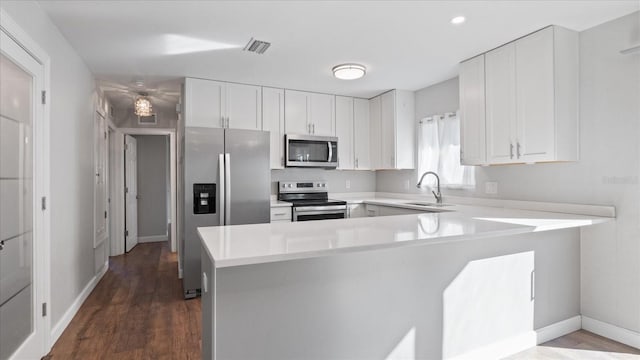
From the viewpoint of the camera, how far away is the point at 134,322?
2857mm

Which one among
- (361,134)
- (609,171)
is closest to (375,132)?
(361,134)

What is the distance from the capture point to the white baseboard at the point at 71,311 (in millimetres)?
2509

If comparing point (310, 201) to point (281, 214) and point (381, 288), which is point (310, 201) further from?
point (381, 288)

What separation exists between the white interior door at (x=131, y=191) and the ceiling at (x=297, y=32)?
237 centimetres

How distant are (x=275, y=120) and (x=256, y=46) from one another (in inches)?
54.4

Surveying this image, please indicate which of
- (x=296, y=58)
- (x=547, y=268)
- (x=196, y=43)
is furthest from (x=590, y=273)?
(x=196, y=43)

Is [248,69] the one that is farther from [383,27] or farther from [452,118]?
[452,118]

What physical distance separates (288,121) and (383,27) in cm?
201

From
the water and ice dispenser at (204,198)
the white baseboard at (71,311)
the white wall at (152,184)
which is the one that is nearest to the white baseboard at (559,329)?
the water and ice dispenser at (204,198)

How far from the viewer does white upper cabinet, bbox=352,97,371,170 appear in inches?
189

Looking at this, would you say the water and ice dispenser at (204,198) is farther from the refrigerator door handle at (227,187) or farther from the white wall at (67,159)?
the white wall at (67,159)

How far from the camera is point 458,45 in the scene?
292 cm

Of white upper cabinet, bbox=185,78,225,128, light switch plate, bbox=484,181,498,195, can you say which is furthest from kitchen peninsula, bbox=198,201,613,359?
white upper cabinet, bbox=185,78,225,128

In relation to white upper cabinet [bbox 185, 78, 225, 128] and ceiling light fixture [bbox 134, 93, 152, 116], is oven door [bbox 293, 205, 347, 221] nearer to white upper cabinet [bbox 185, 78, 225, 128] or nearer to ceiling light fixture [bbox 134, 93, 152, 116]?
white upper cabinet [bbox 185, 78, 225, 128]
